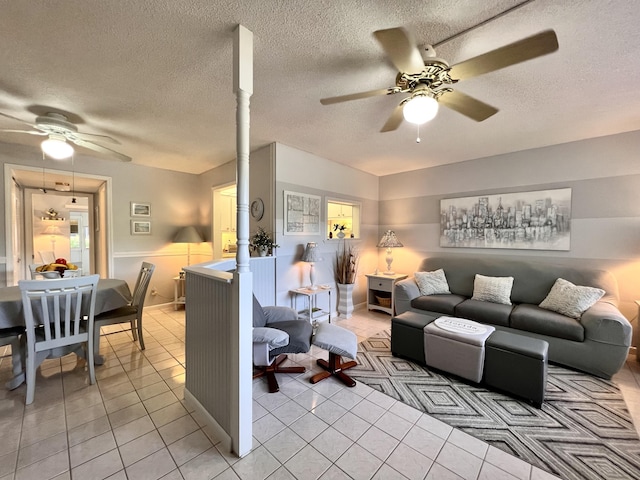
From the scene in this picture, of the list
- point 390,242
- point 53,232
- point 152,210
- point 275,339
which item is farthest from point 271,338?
point 53,232

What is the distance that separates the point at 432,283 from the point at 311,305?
5.95ft

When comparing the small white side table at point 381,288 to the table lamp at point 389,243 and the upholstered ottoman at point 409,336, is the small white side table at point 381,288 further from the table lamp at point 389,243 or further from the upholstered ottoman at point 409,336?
the upholstered ottoman at point 409,336

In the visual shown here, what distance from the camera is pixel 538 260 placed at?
3.48 meters

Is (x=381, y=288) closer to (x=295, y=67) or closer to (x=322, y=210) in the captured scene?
(x=322, y=210)

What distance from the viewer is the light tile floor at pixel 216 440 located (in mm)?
1451

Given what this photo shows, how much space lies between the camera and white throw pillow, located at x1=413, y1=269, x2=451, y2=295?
3.81 m

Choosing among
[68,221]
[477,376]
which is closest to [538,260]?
[477,376]

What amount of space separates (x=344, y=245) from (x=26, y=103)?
396cm

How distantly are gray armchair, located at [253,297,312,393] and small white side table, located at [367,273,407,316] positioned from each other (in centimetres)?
209

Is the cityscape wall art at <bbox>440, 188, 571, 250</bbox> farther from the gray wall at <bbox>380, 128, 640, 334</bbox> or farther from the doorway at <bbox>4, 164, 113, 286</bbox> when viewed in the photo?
the doorway at <bbox>4, 164, 113, 286</bbox>

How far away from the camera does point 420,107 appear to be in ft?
5.40

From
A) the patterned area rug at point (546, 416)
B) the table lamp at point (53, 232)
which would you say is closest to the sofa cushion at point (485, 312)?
the patterned area rug at point (546, 416)

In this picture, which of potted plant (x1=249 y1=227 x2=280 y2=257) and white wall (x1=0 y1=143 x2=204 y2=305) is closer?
potted plant (x1=249 y1=227 x2=280 y2=257)

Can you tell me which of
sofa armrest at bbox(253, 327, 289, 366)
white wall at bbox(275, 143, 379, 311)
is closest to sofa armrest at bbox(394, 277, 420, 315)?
white wall at bbox(275, 143, 379, 311)
